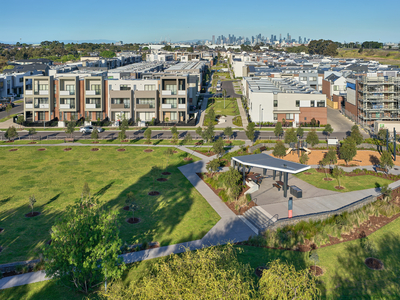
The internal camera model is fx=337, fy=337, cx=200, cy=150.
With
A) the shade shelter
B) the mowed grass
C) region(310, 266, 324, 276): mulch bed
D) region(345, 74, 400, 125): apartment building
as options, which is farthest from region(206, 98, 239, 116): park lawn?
region(310, 266, 324, 276): mulch bed

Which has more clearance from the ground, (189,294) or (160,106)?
(160,106)

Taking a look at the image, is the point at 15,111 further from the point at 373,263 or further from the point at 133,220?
the point at 373,263

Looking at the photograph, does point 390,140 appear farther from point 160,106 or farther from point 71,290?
point 71,290

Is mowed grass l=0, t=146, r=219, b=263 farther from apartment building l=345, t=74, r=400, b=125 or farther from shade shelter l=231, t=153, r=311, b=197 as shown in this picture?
apartment building l=345, t=74, r=400, b=125

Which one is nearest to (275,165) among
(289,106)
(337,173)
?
(337,173)

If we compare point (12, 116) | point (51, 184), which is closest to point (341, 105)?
point (51, 184)

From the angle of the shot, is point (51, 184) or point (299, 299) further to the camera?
point (51, 184)
